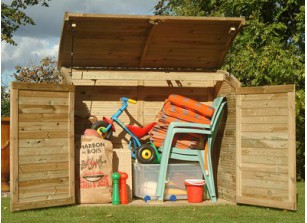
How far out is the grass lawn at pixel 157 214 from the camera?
7.41 meters

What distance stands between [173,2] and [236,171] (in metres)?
12.2

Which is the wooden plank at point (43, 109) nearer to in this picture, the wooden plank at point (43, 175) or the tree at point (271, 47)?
the wooden plank at point (43, 175)

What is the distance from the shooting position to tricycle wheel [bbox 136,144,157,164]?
929 cm

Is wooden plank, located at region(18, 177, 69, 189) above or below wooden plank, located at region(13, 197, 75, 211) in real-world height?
above

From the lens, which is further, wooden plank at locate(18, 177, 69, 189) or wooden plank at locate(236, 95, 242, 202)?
wooden plank at locate(236, 95, 242, 202)

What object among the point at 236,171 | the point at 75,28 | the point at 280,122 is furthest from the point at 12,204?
the point at 280,122

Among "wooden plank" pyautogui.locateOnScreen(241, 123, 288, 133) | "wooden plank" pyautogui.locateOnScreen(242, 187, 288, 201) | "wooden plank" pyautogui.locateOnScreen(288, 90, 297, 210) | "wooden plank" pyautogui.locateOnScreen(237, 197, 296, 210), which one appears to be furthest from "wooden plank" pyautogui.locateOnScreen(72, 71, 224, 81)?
"wooden plank" pyautogui.locateOnScreen(237, 197, 296, 210)

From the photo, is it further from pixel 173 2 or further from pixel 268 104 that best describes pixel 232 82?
pixel 173 2

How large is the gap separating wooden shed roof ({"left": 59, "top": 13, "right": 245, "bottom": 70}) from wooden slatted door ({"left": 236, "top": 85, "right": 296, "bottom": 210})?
1332mm

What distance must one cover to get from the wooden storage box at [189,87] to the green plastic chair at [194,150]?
25 centimetres

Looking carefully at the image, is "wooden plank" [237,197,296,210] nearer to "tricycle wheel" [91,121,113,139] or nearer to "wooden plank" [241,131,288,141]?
"wooden plank" [241,131,288,141]

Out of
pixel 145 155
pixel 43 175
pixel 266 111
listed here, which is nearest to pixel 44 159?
pixel 43 175

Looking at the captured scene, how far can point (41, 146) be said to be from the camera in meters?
8.22

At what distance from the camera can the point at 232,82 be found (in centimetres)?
929
